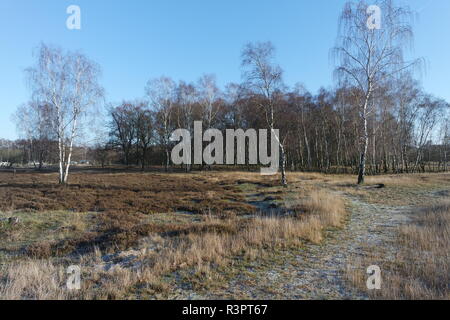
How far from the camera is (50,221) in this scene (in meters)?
9.07

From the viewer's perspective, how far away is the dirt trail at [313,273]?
136 inches

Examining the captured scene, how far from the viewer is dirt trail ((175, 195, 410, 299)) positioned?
345cm

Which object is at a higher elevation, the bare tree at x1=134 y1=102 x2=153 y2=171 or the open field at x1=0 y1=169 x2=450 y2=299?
the bare tree at x1=134 y1=102 x2=153 y2=171

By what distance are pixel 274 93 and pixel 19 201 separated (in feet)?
62.2

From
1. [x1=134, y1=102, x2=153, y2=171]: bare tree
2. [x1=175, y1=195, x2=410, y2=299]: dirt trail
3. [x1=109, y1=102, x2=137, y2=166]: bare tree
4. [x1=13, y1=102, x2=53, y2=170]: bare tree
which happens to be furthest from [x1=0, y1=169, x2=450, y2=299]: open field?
[x1=109, y1=102, x2=137, y2=166]: bare tree

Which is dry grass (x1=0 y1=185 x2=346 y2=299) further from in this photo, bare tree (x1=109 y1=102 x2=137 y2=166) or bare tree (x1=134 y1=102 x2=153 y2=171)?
bare tree (x1=109 y1=102 x2=137 y2=166)

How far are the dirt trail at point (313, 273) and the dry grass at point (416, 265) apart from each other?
0.28 meters

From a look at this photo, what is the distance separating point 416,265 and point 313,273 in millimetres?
2094

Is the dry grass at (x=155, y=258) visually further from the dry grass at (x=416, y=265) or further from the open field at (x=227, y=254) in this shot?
A: the dry grass at (x=416, y=265)

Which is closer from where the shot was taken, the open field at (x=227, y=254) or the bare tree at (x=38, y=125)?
the open field at (x=227, y=254)

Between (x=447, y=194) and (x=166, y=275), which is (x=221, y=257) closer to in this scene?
→ (x=166, y=275)

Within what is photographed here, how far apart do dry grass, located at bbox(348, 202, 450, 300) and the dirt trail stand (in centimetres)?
28

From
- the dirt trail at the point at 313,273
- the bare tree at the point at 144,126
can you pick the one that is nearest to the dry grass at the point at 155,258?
the dirt trail at the point at 313,273
